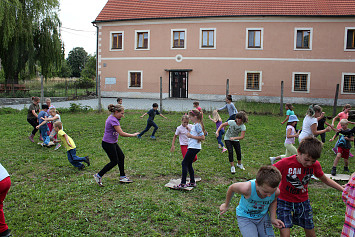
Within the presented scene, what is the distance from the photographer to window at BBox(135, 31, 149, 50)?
2835cm

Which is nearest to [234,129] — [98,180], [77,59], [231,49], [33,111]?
[98,180]

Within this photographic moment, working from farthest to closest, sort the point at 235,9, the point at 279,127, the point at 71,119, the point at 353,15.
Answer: the point at 235,9 → the point at 353,15 → the point at 71,119 → the point at 279,127

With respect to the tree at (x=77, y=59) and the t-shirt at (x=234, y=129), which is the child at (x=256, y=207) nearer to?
the t-shirt at (x=234, y=129)

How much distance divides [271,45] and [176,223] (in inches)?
959

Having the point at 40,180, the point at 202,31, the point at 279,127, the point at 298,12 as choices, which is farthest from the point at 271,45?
the point at 40,180

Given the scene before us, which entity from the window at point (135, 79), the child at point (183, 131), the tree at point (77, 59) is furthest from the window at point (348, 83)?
the tree at point (77, 59)

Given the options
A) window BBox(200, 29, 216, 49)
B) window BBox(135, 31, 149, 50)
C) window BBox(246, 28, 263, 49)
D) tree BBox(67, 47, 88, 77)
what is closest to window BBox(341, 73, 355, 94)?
window BBox(246, 28, 263, 49)

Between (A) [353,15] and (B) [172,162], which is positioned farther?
(A) [353,15]

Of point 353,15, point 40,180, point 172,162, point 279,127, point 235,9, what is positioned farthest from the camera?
point 235,9

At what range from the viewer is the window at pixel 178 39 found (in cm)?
2762

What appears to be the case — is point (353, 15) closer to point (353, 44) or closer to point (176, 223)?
point (353, 44)

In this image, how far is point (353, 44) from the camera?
25172 millimetres

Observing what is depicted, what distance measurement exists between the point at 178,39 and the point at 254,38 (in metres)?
6.81

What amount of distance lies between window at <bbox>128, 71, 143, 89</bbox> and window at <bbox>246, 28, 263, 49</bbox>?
1021 centimetres
